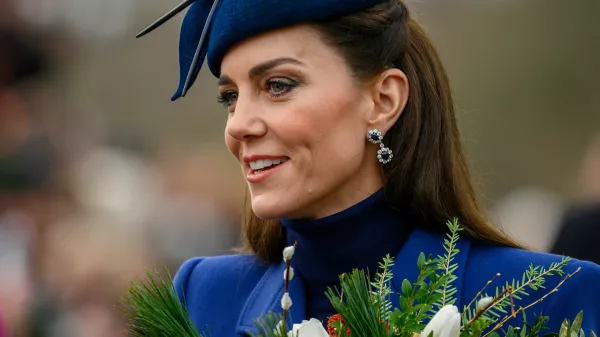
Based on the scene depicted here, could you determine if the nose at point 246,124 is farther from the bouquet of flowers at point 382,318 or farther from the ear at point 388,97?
the bouquet of flowers at point 382,318

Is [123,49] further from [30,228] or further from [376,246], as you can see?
[376,246]

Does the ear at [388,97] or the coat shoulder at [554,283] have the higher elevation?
the ear at [388,97]

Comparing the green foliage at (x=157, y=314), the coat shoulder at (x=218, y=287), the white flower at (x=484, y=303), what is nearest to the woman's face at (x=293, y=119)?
the coat shoulder at (x=218, y=287)

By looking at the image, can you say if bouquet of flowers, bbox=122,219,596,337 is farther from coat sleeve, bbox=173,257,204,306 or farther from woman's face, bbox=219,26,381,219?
coat sleeve, bbox=173,257,204,306

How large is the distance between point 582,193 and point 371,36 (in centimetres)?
259

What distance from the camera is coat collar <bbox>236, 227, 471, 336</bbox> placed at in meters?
3.14

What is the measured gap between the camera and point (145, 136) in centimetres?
995

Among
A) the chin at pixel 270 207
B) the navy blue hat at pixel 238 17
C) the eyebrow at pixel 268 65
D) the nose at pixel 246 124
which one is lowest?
the chin at pixel 270 207

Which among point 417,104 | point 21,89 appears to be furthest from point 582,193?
point 21,89

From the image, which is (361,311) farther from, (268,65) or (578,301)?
(268,65)

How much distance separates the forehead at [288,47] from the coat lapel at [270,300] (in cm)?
60

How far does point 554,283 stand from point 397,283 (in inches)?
15.0

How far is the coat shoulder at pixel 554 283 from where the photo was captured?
2.99 metres

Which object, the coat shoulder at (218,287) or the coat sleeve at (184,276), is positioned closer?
the coat shoulder at (218,287)
